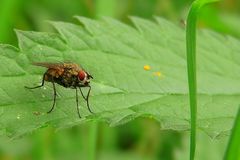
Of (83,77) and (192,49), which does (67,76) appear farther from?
(192,49)

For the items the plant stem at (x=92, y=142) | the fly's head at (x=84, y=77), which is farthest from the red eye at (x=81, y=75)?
the plant stem at (x=92, y=142)

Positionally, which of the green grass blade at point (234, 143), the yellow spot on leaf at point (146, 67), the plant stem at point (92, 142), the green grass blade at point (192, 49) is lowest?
the green grass blade at point (234, 143)

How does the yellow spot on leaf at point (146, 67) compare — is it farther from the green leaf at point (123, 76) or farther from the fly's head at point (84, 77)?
the fly's head at point (84, 77)

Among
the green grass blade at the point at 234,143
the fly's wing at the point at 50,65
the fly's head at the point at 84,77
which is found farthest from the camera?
the fly's head at the point at 84,77

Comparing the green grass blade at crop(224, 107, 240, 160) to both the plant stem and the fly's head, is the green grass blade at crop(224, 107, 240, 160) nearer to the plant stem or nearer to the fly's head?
the fly's head

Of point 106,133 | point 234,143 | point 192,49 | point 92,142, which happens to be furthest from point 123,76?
point 106,133

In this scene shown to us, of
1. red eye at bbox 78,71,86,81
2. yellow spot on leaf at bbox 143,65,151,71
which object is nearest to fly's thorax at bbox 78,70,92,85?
red eye at bbox 78,71,86,81

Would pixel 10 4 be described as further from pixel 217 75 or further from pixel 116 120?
pixel 116 120
